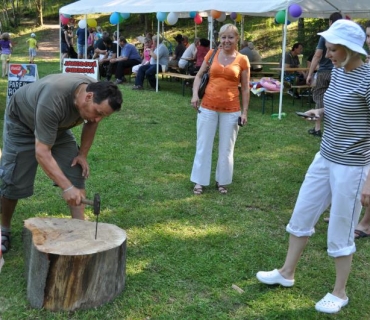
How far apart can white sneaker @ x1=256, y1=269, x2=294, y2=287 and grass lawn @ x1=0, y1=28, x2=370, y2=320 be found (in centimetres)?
5

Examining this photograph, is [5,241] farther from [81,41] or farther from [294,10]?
[81,41]

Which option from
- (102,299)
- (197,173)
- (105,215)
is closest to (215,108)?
(197,173)

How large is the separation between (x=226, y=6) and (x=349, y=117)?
276 inches

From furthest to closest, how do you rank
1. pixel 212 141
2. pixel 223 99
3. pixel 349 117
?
pixel 212 141, pixel 223 99, pixel 349 117

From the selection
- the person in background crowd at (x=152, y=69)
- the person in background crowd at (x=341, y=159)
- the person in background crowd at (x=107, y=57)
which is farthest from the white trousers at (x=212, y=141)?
the person in background crowd at (x=107, y=57)

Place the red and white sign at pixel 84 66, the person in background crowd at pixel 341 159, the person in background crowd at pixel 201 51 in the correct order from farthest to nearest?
1. the person in background crowd at pixel 201 51
2. the red and white sign at pixel 84 66
3. the person in background crowd at pixel 341 159

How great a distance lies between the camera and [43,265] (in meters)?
2.74

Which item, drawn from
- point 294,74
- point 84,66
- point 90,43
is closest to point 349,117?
point 84,66

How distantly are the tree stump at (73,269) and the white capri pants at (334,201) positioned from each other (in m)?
1.12

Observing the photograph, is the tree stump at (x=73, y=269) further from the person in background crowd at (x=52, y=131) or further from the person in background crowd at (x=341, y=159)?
the person in background crowd at (x=341, y=159)

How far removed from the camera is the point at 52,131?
2912 millimetres

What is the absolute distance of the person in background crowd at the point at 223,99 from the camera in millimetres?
4523

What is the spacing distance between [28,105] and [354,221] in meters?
2.20

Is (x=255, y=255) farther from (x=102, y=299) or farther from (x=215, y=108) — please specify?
(x=215, y=108)
